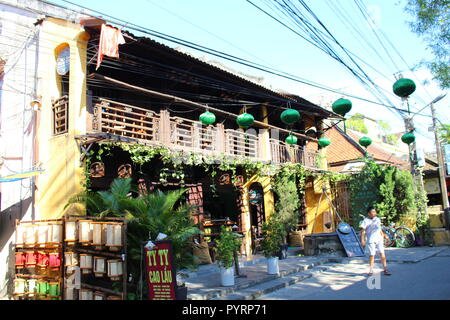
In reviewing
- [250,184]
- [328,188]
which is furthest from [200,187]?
[328,188]

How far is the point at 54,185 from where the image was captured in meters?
9.50

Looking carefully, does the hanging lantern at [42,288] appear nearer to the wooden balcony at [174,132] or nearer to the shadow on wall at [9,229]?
the shadow on wall at [9,229]

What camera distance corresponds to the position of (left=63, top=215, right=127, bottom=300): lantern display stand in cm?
668

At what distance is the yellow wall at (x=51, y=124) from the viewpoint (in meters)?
9.20

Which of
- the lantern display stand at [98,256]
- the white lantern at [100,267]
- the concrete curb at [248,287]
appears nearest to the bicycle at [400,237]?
the concrete curb at [248,287]

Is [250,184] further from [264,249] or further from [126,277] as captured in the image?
[126,277]

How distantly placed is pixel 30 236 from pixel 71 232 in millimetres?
1819

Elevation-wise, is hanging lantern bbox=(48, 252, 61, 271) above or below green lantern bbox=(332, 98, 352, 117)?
below

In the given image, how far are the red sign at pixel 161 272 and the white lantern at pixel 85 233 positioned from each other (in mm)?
1611

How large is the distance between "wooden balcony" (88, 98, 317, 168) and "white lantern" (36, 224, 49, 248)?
2765 mm

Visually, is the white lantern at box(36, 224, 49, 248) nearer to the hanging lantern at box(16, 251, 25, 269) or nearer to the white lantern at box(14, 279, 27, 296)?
the hanging lantern at box(16, 251, 25, 269)

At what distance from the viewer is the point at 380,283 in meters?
8.05

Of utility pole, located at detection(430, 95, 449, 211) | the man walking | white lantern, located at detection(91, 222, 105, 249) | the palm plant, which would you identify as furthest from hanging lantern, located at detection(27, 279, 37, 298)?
utility pole, located at detection(430, 95, 449, 211)
